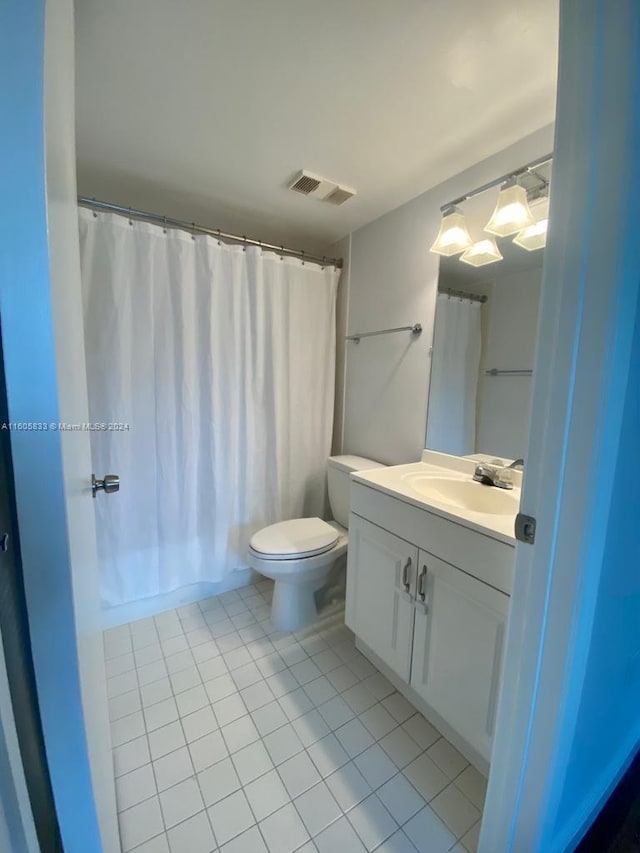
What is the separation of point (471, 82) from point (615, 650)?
1605 millimetres

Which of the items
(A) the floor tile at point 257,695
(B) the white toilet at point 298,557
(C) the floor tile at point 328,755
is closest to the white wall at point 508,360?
(B) the white toilet at point 298,557

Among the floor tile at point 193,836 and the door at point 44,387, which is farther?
the floor tile at point 193,836

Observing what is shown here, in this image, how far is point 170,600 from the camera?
184 cm

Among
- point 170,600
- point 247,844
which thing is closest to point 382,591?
point 247,844

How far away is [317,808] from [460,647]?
619mm

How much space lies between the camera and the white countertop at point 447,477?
944mm

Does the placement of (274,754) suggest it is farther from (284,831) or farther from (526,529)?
(526,529)

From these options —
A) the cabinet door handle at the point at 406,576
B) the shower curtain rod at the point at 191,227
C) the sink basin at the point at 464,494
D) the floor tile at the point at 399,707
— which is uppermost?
the shower curtain rod at the point at 191,227

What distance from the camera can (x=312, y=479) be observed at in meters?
2.18

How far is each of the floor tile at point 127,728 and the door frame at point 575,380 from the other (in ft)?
3.99

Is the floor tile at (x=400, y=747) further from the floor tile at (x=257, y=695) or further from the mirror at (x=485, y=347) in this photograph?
the mirror at (x=485, y=347)

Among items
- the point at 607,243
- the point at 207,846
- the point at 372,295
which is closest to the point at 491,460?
the point at 607,243

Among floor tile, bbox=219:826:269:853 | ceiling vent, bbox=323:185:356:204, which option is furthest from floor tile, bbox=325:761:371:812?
ceiling vent, bbox=323:185:356:204

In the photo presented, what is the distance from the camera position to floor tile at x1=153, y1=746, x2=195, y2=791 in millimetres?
1056
